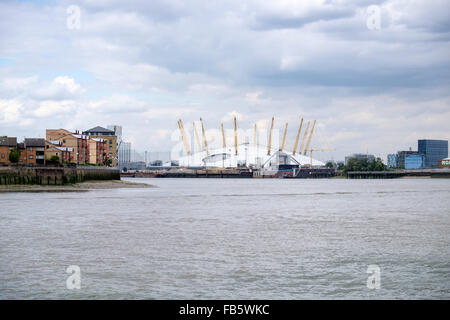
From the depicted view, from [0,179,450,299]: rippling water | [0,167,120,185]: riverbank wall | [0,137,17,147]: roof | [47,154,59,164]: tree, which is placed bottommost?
[0,179,450,299]: rippling water

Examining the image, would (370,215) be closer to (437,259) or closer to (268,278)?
(437,259)

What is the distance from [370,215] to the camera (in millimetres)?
37938

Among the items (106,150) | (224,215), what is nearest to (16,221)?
(224,215)

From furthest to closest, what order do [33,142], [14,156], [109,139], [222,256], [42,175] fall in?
1. [109,139]
2. [33,142]
3. [14,156]
4. [42,175]
5. [222,256]

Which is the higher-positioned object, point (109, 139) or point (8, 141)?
point (109, 139)

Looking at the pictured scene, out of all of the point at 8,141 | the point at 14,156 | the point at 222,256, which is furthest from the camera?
the point at 8,141

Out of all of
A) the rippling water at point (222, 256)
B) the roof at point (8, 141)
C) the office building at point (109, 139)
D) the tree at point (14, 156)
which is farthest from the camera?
the office building at point (109, 139)

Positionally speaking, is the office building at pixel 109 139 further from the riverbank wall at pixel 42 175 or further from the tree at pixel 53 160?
the riverbank wall at pixel 42 175

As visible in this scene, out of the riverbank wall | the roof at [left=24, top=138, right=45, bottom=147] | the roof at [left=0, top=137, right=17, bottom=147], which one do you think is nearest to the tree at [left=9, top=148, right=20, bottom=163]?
the roof at [left=0, top=137, right=17, bottom=147]

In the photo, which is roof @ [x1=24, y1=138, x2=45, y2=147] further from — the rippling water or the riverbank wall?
the rippling water

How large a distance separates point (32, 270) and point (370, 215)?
2604 centimetres

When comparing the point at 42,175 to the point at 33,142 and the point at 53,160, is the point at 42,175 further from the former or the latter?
the point at 33,142

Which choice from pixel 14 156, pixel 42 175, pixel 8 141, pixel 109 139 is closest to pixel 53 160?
pixel 8 141

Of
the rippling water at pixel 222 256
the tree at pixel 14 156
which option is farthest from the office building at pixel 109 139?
the rippling water at pixel 222 256
